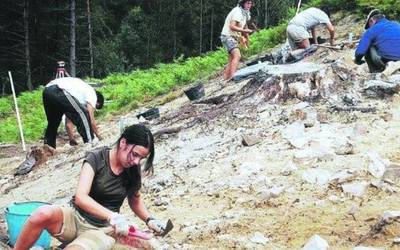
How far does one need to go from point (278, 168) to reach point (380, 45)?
11.6ft

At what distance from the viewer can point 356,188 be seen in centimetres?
498

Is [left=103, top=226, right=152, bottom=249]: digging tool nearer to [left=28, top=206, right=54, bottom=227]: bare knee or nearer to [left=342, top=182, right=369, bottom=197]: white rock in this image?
[left=28, top=206, right=54, bottom=227]: bare knee

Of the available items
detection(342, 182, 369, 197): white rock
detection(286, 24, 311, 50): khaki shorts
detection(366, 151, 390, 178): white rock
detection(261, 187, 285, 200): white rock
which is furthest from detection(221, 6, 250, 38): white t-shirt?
detection(342, 182, 369, 197): white rock

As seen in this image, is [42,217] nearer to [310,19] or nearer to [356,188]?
[356,188]

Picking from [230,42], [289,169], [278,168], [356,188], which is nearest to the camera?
[356,188]

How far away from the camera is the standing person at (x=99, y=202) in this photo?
3887mm

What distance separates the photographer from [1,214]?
22.0ft

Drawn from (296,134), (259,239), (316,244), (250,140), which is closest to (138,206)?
(259,239)

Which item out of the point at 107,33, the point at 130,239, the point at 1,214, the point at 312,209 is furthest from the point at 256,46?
the point at 107,33

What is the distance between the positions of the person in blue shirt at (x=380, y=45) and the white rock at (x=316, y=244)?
4.83 m

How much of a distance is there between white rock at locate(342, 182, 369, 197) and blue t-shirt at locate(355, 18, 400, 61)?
12.6ft

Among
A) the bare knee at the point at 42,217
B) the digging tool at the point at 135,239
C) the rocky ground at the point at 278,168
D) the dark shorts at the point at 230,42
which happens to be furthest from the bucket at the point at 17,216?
the dark shorts at the point at 230,42

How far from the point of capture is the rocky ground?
180 inches

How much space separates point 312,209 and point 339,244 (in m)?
0.69
